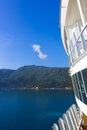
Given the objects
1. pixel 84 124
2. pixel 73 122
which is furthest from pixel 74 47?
pixel 73 122

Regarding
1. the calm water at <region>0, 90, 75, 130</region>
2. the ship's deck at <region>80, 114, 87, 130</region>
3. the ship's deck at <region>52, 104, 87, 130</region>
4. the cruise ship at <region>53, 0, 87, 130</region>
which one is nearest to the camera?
the cruise ship at <region>53, 0, 87, 130</region>

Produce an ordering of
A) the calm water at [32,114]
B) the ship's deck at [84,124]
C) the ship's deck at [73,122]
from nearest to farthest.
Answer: the ship's deck at [73,122], the ship's deck at [84,124], the calm water at [32,114]

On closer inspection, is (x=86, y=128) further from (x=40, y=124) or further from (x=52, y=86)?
(x=52, y=86)

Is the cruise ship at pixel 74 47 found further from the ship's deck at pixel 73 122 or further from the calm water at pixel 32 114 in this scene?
the calm water at pixel 32 114

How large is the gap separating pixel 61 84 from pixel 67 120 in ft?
497

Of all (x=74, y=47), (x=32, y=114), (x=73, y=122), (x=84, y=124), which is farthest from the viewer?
(x=32, y=114)

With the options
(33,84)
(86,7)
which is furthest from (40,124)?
(33,84)

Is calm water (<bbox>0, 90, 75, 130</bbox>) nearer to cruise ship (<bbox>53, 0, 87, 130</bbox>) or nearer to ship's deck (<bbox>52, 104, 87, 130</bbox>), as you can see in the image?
ship's deck (<bbox>52, 104, 87, 130</bbox>)

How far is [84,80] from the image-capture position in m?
8.39

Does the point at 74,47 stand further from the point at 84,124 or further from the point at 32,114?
the point at 32,114

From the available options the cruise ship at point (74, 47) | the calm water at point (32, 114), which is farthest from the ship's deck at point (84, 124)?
the calm water at point (32, 114)

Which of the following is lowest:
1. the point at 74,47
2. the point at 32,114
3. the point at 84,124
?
the point at 84,124

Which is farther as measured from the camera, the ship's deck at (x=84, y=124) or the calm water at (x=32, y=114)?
the calm water at (x=32, y=114)

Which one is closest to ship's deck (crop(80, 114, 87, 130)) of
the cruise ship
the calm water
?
the cruise ship
